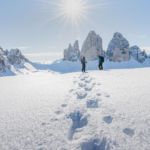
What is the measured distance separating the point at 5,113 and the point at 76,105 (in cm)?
215

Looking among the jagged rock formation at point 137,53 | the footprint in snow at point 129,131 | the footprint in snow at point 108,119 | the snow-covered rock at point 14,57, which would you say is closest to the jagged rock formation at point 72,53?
the jagged rock formation at point 137,53

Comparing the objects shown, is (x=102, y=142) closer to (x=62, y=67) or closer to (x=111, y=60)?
(x=62, y=67)

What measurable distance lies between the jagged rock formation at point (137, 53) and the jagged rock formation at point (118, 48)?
→ 6.54m

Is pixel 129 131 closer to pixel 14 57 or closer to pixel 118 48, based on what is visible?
pixel 14 57

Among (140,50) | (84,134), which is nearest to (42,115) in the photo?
(84,134)

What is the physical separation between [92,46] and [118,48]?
49.5 feet

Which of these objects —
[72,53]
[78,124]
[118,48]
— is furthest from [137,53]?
[78,124]

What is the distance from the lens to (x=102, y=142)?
5387 mm

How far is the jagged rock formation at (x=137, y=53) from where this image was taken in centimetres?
15238

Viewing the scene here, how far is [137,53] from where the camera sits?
501 ft

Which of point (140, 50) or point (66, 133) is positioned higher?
point (140, 50)

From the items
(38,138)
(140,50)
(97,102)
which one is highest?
(140,50)

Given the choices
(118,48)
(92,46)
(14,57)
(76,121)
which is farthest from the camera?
(118,48)

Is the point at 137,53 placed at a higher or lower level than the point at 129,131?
higher
